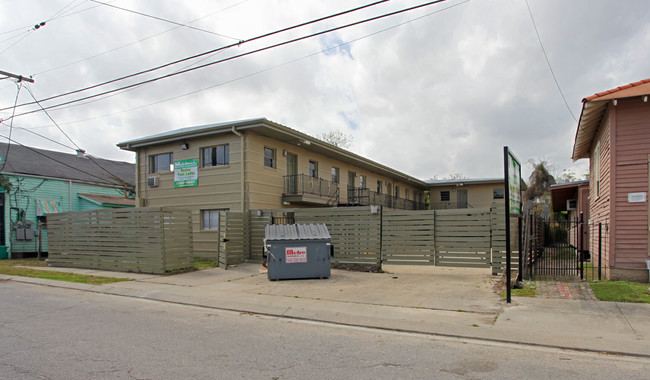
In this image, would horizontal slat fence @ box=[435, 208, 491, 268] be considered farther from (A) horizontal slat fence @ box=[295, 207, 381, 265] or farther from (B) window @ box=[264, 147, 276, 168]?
(B) window @ box=[264, 147, 276, 168]

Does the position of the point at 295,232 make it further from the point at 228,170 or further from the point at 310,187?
the point at 310,187

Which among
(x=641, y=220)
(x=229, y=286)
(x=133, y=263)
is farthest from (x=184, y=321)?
(x=641, y=220)

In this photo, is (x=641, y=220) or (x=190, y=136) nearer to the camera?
(x=641, y=220)

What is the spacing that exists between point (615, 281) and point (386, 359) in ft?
23.9

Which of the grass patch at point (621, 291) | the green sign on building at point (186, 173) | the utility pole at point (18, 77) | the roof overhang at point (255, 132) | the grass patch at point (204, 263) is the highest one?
the utility pole at point (18, 77)

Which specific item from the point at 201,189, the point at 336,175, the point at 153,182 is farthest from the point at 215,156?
the point at 336,175

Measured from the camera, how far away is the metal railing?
19047 millimetres

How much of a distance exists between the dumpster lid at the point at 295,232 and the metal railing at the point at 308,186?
753cm

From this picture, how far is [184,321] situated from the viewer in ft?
22.9

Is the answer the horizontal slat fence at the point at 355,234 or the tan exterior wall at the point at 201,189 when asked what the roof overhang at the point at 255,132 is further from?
the horizontal slat fence at the point at 355,234

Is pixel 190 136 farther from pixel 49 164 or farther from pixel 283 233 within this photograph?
pixel 49 164

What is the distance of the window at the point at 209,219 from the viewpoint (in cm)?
1764

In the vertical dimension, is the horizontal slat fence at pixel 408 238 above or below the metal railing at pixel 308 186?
below

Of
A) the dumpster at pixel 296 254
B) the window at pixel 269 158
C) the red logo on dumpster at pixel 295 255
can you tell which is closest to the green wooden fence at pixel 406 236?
the dumpster at pixel 296 254
